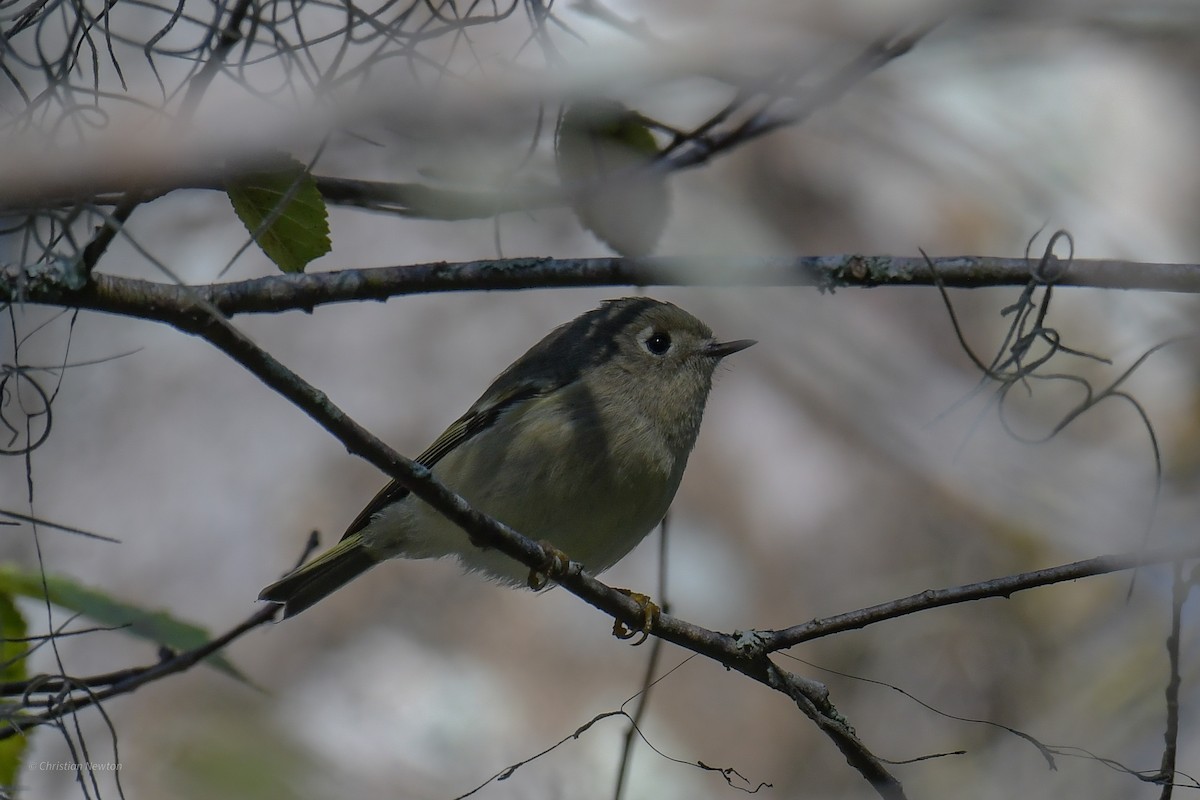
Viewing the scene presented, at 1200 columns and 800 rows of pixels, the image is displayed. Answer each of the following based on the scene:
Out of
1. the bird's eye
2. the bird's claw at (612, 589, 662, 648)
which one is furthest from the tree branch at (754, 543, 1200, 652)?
the bird's eye

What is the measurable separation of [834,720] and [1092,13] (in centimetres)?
148

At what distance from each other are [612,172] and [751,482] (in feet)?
9.43

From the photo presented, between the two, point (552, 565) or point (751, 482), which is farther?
point (751, 482)

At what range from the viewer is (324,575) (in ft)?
11.0

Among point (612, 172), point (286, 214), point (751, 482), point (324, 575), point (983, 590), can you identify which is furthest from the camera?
point (751, 482)

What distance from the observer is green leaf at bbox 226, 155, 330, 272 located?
6.61 feet

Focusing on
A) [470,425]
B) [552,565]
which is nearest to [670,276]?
[552,565]

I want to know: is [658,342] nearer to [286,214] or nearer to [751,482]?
[286,214]

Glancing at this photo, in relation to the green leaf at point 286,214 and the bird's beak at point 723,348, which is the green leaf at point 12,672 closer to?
the green leaf at point 286,214

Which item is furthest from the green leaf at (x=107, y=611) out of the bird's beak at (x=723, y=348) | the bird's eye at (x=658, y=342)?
the bird's beak at (x=723, y=348)

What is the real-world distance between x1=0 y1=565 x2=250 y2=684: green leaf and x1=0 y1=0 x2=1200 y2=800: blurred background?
95 centimetres

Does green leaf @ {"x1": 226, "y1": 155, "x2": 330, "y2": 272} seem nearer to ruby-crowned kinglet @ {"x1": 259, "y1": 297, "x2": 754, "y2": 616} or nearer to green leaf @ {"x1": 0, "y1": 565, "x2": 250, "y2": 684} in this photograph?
green leaf @ {"x1": 0, "y1": 565, "x2": 250, "y2": 684}

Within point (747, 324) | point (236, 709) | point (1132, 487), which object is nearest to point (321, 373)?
point (236, 709)

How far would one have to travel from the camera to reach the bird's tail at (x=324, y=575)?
10.6ft
